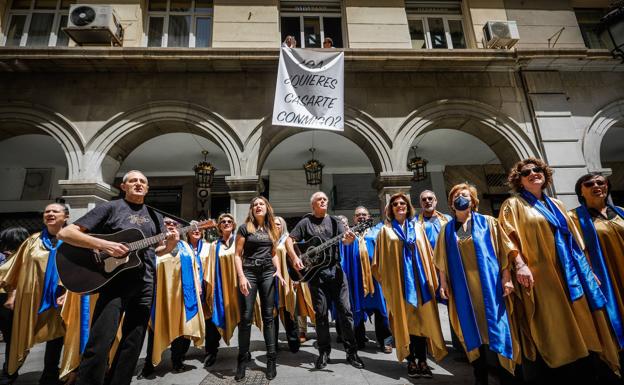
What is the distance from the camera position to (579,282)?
2.59m

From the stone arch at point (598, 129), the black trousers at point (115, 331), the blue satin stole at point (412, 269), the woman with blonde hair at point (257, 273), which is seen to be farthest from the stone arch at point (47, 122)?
the stone arch at point (598, 129)

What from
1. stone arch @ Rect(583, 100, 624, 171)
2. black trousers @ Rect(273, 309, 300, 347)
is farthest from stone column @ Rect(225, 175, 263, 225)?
stone arch @ Rect(583, 100, 624, 171)

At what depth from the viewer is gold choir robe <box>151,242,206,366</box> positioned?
3.61 metres

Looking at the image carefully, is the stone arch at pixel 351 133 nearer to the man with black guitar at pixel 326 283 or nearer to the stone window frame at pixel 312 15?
the stone window frame at pixel 312 15

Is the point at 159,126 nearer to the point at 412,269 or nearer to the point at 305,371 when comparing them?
the point at 305,371

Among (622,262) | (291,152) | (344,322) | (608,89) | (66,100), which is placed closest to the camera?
(622,262)

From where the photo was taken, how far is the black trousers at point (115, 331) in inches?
88.3

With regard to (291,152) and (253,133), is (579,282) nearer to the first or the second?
(253,133)

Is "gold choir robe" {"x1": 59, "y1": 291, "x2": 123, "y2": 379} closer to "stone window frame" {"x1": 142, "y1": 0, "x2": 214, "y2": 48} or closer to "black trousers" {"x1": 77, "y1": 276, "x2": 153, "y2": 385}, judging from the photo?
"black trousers" {"x1": 77, "y1": 276, "x2": 153, "y2": 385}

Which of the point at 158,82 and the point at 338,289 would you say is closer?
the point at 338,289

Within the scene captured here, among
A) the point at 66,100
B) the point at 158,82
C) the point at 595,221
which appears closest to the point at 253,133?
the point at 158,82

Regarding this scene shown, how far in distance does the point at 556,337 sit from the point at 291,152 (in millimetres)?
7921

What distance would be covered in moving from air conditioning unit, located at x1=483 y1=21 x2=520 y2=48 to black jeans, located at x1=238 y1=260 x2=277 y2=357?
7662 millimetres

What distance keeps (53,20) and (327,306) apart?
9.91 m
